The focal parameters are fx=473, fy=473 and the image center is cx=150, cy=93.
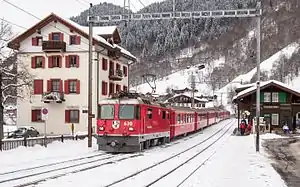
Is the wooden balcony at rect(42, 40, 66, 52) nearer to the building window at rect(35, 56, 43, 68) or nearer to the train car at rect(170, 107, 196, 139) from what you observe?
the building window at rect(35, 56, 43, 68)

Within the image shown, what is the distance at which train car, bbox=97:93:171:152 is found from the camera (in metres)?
24.4

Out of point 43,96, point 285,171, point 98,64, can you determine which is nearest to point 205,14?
point 285,171

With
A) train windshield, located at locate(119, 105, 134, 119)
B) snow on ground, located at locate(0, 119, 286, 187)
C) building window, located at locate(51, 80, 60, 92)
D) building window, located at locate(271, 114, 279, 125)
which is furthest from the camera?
building window, located at locate(271, 114, 279, 125)

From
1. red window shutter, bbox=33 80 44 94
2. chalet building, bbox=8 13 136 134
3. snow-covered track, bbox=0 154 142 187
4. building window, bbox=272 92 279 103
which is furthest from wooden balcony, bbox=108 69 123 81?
snow-covered track, bbox=0 154 142 187

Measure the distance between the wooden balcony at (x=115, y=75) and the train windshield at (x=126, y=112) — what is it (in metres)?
28.0

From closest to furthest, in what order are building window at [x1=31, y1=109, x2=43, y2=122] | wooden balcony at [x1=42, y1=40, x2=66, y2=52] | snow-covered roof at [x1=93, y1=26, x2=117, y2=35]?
wooden balcony at [x1=42, y1=40, x2=66, y2=52], building window at [x1=31, y1=109, x2=43, y2=122], snow-covered roof at [x1=93, y1=26, x2=117, y2=35]

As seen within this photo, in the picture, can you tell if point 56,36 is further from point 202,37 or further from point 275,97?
point 202,37

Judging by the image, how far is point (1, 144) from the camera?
21672 mm

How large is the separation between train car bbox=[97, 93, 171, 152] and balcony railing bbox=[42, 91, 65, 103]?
2365 centimetres

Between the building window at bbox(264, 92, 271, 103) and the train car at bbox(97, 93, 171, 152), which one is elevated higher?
the building window at bbox(264, 92, 271, 103)

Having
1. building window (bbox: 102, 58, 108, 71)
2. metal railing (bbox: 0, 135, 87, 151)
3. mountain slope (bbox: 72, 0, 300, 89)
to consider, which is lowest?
metal railing (bbox: 0, 135, 87, 151)

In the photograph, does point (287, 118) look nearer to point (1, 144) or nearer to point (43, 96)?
point (43, 96)

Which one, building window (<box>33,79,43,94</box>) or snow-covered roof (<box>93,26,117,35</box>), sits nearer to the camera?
building window (<box>33,79,43,94</box>)

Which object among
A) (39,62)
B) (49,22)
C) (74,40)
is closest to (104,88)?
(74,40)
